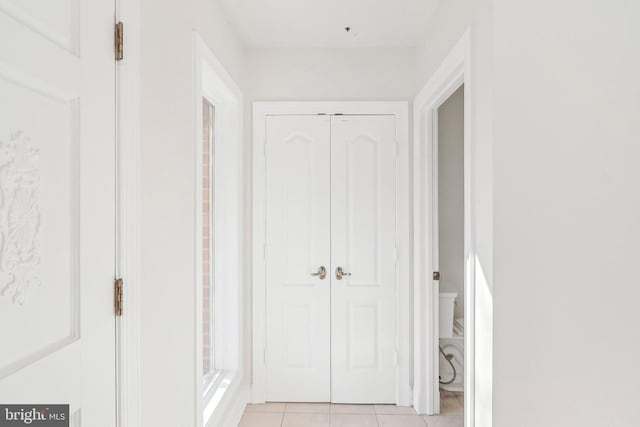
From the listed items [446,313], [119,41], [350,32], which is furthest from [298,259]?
[119,41]

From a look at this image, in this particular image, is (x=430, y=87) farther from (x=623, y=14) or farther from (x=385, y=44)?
(x=623, y=14)

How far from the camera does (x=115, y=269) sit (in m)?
1.17

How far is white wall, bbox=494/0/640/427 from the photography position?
1230 millimetres

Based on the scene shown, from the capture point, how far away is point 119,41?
1188mm

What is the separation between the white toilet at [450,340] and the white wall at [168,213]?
78.3 inches

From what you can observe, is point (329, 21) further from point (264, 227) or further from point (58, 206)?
point (58, 206)

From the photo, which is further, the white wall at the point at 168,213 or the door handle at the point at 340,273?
the door handle at the point at 340,273

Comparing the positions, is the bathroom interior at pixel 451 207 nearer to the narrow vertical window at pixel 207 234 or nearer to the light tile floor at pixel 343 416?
the light tile floor at pixel 343 416

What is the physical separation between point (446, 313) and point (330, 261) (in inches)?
38.6

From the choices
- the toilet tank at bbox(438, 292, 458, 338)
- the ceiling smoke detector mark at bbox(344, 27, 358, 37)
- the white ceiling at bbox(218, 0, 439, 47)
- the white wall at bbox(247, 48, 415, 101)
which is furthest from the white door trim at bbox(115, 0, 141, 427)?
the toilet tank at bbox(438, 292, 458, 338)

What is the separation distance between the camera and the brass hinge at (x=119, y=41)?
1181mm

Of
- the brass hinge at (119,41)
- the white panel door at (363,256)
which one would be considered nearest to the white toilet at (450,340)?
the white panel door at (363,256)

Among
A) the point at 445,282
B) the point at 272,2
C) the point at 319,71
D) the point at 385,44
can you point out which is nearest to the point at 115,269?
the point at 272,2

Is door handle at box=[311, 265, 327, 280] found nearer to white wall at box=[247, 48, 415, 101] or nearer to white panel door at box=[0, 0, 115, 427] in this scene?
white wall at box=[247, 48, 415, 101]
